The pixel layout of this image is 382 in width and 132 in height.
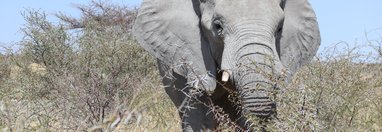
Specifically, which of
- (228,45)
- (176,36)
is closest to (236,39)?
(228,45)

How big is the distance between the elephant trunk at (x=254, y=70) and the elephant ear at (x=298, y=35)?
477mm

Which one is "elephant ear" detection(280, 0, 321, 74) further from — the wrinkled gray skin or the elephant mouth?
the elephant mouth

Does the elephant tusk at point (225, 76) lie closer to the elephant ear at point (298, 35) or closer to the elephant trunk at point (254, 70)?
the elephant trunk at point (254, 70)

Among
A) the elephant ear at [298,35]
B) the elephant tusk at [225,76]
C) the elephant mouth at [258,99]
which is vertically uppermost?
the elephant ear at [298,35]

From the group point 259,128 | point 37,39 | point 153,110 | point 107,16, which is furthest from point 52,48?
point 107,16

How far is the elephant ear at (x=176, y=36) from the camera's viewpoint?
4742 millimetres

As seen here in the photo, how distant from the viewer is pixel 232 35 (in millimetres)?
4422

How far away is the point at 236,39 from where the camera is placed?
435cm

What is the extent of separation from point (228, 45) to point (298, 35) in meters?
0.68

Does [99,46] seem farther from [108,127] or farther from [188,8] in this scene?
[108,127]

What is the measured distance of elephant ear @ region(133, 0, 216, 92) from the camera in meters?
4.74

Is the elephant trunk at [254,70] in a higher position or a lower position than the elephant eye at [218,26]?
lower

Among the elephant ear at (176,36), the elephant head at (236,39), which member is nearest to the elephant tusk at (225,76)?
the elephant head at (236,39)

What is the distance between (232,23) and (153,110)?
8.80ft
